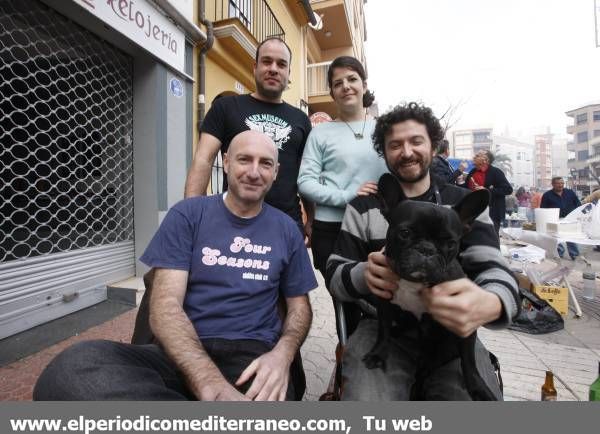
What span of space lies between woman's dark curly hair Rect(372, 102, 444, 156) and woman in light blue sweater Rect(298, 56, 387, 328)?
0.24m

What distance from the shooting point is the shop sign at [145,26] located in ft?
10.2

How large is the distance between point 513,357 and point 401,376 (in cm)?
237

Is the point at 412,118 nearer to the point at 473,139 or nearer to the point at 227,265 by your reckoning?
the point at 227,265

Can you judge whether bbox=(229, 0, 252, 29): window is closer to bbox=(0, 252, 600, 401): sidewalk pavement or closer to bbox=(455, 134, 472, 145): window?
bbox=(0, 252, 600, 401): sidewalk pavement

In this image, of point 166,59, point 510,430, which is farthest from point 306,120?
point 166,59

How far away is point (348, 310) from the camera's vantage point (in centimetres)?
172

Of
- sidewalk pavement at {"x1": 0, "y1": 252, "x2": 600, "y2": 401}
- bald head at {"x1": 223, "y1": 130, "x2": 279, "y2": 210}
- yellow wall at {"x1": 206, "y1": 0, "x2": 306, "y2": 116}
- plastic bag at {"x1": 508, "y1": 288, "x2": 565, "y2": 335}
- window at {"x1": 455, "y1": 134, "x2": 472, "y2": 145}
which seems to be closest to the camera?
bald head at {"x1": 223, "y1": 130, "x2": 279, "y2": 210}

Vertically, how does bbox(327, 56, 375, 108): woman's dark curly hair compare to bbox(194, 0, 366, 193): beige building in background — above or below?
below

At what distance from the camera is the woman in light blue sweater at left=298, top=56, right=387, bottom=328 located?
1.91 metres

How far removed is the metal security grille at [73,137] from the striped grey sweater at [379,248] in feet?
10.0

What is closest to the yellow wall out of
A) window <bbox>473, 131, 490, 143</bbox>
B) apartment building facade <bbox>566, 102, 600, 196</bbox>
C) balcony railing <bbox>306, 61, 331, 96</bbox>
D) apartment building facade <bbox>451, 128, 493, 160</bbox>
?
balcony railing <bbox>306, 61, 331, 96</bbox>

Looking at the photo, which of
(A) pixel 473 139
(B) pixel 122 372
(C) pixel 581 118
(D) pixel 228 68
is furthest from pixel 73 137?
(A) pixel 473 139

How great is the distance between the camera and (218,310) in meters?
1.48

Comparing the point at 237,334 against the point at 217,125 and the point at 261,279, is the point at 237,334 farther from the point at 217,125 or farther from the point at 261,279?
the point at 217,125
